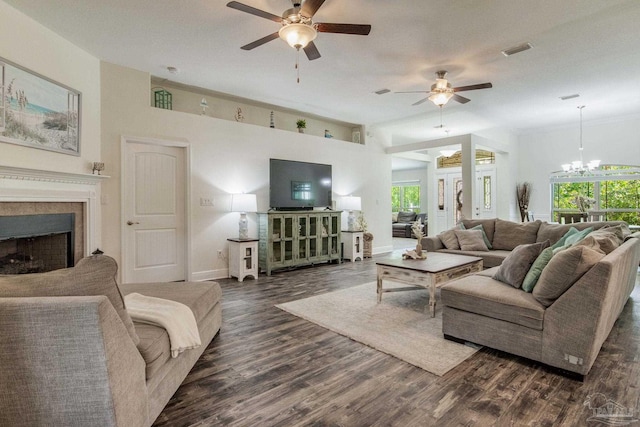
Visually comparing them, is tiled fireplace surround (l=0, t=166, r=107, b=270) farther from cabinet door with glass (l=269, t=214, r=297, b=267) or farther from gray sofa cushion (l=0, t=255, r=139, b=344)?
cabinet door with glass (l=269, t=214, r=297, b=267)

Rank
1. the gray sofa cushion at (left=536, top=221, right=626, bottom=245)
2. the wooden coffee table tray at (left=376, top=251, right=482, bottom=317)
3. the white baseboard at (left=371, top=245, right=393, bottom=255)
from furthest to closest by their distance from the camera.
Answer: the white baseboard at (left=371, top=245, right=393, bottom=255) → the gray sofa cushion at (left=536, top=221, right=626, bottom=245) → the wooden coffee table tray at (left=376, top=251, right=482, bottom=317)

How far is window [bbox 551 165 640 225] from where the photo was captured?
277 inches

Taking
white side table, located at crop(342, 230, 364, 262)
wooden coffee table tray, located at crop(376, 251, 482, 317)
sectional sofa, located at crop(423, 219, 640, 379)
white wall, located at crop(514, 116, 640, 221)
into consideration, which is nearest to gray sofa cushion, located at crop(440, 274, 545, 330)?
sectional sofa, located at crop(423, 219, 640, 379)

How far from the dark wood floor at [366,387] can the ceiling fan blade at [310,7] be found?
2.61m

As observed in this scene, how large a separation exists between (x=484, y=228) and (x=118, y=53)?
5.65m

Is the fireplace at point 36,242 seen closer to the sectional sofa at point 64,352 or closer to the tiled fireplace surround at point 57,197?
the tiled fireplace surround at point 57,197

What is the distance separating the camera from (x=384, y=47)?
3664 mm

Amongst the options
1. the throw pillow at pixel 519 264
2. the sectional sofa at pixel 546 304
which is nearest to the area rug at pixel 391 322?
the sectional sofa at pixel 546 304

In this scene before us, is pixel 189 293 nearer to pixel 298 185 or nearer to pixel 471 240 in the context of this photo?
pixel 298 185

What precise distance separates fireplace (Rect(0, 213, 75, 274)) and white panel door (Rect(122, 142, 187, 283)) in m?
0.71

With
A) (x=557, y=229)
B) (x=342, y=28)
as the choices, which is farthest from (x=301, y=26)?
(x=557, y=229)

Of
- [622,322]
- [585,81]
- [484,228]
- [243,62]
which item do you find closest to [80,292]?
[243,62]

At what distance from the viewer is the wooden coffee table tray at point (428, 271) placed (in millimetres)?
3271

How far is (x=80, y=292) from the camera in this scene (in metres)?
1.35
